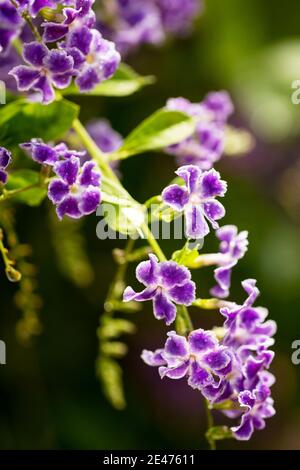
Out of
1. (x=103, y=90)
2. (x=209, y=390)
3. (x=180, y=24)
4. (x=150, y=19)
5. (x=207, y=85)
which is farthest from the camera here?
(x=207, y=85)

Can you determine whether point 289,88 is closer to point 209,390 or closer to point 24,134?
point 24,134

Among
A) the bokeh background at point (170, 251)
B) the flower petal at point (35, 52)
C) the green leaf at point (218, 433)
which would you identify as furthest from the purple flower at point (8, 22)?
the bokeh background at point (170, 251)

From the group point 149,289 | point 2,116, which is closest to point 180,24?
point 2,116

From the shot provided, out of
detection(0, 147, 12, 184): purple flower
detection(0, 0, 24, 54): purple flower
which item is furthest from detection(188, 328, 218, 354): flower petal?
detection(0, 0, 24, 54): purple flower

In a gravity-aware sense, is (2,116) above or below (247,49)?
above

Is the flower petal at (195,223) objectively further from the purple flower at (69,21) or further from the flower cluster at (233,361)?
the purple flower at (69,21)
